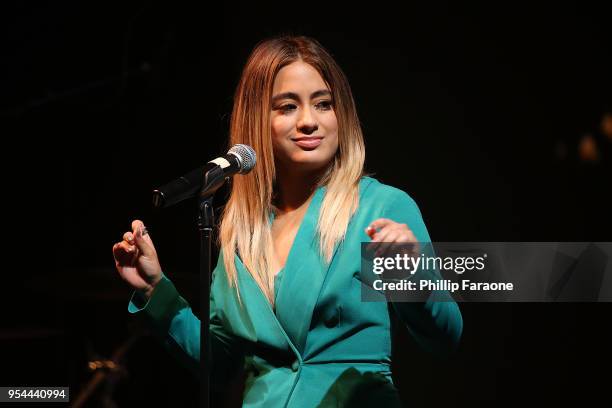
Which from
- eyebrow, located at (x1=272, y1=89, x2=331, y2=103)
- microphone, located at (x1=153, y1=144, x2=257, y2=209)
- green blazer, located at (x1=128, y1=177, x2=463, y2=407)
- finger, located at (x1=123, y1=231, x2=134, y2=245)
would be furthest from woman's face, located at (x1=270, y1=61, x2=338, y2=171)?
finger, located at (x1=123, y1=231, x2=134, y2=245)

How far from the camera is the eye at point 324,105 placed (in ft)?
4.97

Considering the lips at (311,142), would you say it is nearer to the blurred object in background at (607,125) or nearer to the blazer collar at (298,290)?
the blazer collar at (298,290)

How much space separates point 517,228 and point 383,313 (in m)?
0.72

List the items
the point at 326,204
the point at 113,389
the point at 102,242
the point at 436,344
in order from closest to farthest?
the point at 436,344, the point at 326,204, the point at 113,389, the point at 102,242

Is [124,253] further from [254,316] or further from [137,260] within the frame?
[254,316]

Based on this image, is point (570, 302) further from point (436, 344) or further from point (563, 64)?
point (436, 344)

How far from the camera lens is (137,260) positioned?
4.63ft

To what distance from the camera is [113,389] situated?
2.35 m

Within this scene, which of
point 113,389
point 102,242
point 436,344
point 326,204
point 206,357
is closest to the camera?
point 206,357

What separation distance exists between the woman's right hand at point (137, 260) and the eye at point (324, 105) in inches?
16.5

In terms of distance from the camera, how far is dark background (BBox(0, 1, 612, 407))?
6.40 ft

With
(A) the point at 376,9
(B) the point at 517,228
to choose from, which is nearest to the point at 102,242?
(A) the point at 376,9

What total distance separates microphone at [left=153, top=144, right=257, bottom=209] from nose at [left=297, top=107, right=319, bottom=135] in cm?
23

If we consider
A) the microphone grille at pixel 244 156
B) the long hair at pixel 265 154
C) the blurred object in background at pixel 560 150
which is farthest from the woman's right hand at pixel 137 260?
the blurred object in background at pixel 560 150
